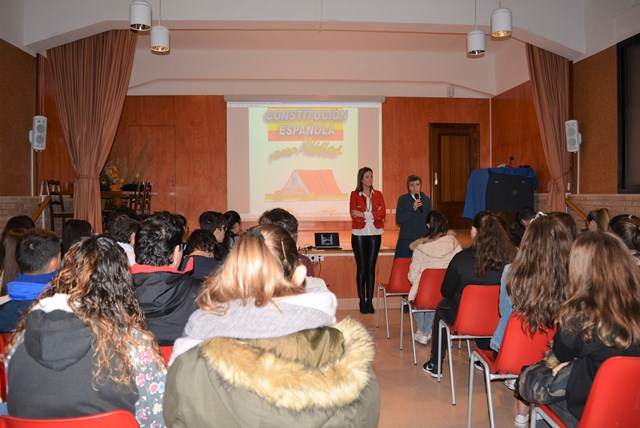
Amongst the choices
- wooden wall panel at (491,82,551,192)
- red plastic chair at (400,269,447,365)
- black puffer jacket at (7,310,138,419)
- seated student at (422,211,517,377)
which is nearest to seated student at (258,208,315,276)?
seated student at (422,211,517,377)

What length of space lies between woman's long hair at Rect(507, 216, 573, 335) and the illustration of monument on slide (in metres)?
7.54

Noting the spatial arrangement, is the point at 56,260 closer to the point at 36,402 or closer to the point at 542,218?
the point at 36,402

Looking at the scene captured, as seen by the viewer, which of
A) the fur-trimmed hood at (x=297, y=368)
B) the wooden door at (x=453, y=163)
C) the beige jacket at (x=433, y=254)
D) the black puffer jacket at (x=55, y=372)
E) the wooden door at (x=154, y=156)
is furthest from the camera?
the wooden door at (x=453, y=163)

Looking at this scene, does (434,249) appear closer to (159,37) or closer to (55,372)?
(55,372)

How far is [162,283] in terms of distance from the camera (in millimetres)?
2250

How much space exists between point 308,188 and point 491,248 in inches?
266

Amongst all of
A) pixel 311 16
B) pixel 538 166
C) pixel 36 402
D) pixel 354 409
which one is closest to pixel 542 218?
pixel 354 409

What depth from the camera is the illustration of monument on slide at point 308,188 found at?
9.99m

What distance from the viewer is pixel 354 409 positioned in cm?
135

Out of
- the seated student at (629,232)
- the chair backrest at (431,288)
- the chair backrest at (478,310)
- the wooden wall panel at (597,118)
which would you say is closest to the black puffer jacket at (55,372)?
the chair backrest at (478,310)

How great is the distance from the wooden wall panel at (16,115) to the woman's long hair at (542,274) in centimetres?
579

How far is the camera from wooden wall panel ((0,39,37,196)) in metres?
6.09

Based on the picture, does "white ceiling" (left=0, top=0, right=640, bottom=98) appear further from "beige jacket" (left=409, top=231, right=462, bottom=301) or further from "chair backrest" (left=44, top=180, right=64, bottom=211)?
"beige jacket" (left=409, top=231, right=462, bottom=301)

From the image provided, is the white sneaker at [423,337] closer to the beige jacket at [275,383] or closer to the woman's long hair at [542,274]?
the woman's long hair at [542,274]
